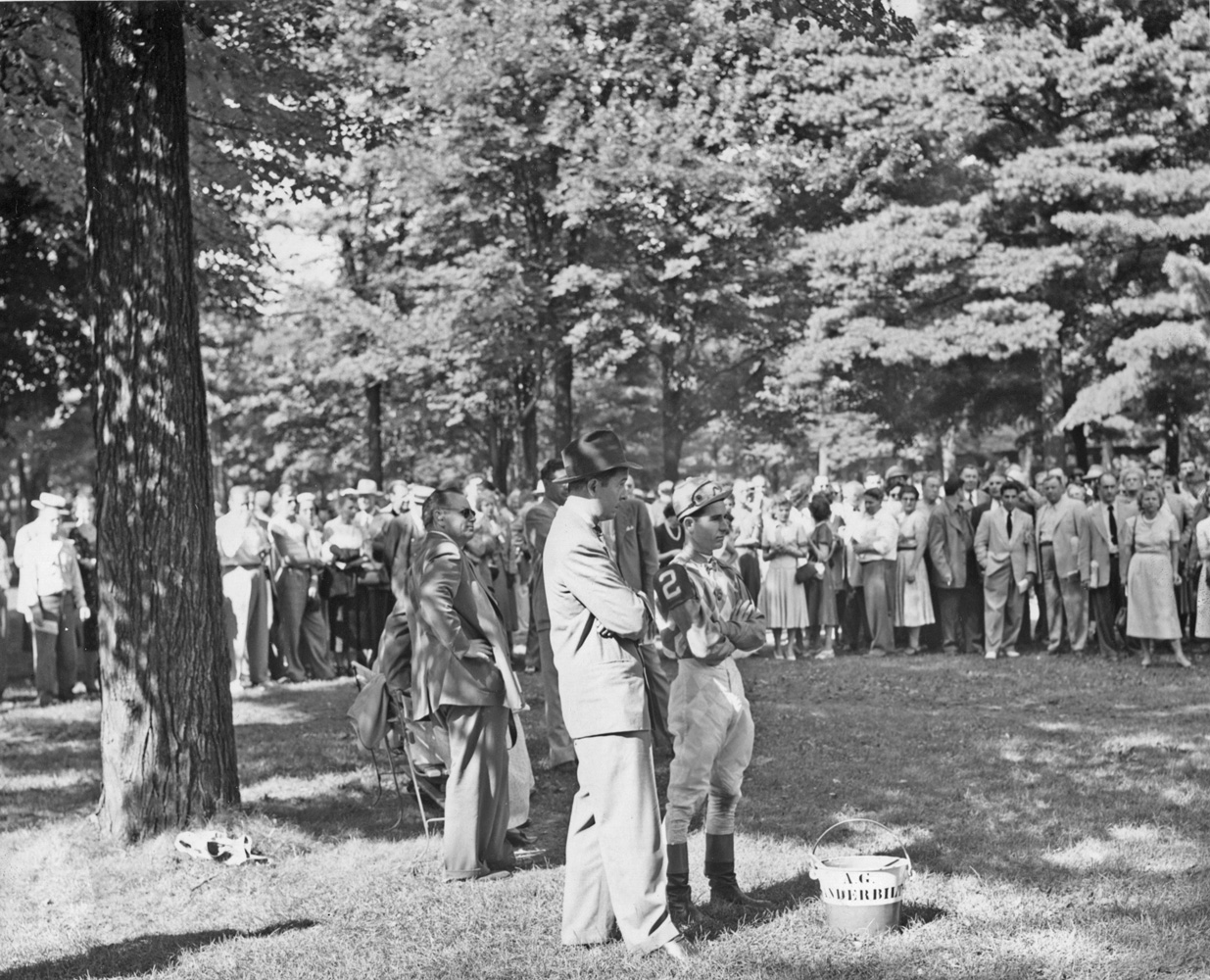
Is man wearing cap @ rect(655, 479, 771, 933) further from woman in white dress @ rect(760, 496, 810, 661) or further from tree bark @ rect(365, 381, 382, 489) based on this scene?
tree bark @ rect(365, 381, 382, 489)

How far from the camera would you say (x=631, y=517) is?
1073 cm

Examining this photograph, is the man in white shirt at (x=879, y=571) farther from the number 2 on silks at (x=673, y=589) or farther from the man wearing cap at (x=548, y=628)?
the number 2 on silks at (x=673, y=589)

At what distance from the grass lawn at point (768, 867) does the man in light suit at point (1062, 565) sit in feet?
13.4

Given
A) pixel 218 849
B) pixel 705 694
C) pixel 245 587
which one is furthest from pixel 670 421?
pixel 705 694

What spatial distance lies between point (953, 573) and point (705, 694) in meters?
11.2

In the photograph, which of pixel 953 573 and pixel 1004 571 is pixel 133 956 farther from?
pixel 1004 571

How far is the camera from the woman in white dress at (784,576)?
57.0 ft

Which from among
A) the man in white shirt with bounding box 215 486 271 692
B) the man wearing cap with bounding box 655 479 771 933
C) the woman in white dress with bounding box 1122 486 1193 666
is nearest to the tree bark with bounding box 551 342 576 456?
the man in white shirt with bounding box 215 486 271 692

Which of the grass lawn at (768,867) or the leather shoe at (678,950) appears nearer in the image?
the leather shoe at (678,950)

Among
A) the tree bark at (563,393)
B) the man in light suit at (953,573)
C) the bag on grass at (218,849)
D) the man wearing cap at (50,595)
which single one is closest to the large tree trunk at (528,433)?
the tree bark at (563,393)

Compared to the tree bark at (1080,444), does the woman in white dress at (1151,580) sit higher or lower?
lower

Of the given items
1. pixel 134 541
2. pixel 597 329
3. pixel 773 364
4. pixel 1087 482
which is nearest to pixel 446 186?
pixel 597 329

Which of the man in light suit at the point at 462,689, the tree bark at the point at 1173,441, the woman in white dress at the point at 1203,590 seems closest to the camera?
the man in light suit at the point at 462,689

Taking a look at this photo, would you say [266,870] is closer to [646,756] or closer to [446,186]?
[646,756]
